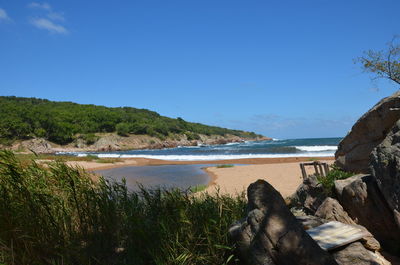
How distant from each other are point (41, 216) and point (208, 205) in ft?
9.96

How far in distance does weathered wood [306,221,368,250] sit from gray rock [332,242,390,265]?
0.10m

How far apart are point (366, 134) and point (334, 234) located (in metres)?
5.41

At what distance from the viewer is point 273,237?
148 inches

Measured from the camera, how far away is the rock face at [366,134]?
782cm

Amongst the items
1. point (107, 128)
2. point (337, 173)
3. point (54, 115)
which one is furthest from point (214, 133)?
point (337, 173)

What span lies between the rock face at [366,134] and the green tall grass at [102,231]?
513 centimetres

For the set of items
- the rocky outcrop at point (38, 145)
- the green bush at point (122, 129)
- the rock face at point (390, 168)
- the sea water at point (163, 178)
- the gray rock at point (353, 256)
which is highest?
the green bush at point (122, 129)

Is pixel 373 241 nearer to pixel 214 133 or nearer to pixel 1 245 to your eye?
pixel 1 245

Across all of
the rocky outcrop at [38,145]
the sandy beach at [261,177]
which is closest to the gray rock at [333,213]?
the sandy beach at [261,177]

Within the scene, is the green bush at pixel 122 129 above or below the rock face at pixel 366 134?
above

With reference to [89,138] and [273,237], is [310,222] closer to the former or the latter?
[273,237]

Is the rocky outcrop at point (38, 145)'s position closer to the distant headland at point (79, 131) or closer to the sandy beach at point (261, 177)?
the distant headland at point (79, 131)

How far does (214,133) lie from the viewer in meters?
147

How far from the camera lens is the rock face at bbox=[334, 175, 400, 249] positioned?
578 centimetres
